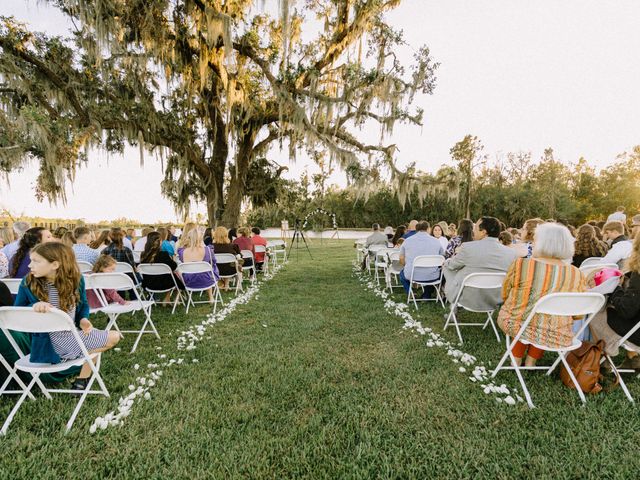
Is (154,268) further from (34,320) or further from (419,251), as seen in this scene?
(419,251)

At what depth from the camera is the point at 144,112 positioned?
8.59 m

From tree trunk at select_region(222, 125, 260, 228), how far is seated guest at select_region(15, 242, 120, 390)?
8.66 meters

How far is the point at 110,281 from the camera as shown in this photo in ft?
11.5

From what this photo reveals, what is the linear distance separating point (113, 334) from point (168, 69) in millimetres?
8207

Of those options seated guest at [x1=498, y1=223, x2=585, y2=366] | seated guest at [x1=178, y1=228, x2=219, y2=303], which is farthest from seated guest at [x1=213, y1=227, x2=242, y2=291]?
seated guest at [x1=498, y1=223, x2=585, y2=366]

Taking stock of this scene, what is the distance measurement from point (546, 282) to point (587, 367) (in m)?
0.73

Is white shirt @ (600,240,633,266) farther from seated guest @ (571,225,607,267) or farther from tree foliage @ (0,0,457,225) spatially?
tree foliage @ (0,0,457,225)

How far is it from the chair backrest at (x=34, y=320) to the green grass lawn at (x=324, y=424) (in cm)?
69

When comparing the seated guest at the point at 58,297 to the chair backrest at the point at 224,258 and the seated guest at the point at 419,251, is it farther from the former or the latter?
the seated guest at the point at 419,251

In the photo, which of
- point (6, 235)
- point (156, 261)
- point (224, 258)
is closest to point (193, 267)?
point (156, 261)

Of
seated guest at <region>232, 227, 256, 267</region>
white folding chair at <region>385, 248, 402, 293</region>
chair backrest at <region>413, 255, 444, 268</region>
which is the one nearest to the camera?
chair backrest at <region>413, 255, 444, 268</region>

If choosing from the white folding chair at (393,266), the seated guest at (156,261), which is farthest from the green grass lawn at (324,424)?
the white folding chair at (393,266)

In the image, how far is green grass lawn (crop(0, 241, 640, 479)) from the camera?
1749 mm

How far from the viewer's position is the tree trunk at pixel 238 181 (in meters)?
11.0
